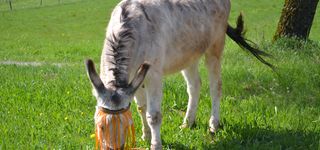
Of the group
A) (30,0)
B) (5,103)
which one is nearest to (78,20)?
(30,0)

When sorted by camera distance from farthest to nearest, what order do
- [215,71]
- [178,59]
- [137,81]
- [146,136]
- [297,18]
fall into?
1. [297,18]
2. [215,71]
3. [146,136]
4. [178,59]
5. [137,81]

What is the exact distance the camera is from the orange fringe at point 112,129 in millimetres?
3729

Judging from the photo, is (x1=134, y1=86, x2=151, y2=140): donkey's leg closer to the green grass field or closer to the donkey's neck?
the green grass field

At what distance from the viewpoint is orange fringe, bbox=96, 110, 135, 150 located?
373 centimetres

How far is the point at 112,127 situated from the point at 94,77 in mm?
436

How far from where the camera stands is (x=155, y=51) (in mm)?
4617

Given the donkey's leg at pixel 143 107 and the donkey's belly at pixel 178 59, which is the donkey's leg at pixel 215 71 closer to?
the donkey's belly at pixel 178 59

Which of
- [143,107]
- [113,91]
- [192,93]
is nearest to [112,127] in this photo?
[113,91]

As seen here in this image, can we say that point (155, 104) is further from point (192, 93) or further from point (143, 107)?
point (192, 93)

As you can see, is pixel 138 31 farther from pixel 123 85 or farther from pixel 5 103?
pixel 5 103

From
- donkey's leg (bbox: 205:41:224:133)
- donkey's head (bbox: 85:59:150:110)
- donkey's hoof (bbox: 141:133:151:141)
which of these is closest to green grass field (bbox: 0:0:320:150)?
donkey's hoof (bbox: 141:133:151:141)

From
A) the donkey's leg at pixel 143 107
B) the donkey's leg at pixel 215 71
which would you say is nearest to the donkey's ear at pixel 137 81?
the donkey's leg at pixel 143 107

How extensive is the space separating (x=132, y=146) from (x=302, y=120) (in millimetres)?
2696

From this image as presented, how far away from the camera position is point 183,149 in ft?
16.8
